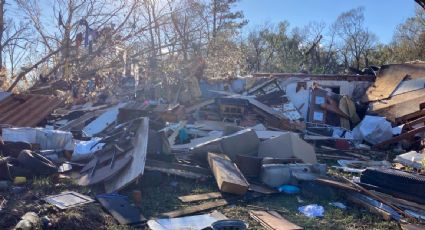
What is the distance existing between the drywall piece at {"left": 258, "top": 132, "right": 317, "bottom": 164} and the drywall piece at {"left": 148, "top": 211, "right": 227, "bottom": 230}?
115 inches

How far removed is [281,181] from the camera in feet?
23.5

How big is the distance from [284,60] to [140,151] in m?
29.8

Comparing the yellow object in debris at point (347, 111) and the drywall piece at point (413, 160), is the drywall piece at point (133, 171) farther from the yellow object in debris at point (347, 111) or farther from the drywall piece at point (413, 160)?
the yellow object in debris at point (347, 111)

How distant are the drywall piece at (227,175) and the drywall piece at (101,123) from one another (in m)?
4.13

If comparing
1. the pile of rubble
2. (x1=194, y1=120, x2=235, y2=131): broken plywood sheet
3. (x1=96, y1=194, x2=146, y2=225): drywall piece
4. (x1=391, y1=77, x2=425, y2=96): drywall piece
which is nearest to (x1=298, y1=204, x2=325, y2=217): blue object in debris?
the pile of rubble

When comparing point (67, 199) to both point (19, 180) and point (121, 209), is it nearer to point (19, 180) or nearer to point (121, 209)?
point (121, 209)

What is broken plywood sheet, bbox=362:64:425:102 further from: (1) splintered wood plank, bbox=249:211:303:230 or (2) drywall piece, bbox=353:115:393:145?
(1) splintered wood plank, bbox=249:211:303:230

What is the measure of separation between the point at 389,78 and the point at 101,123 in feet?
35.9

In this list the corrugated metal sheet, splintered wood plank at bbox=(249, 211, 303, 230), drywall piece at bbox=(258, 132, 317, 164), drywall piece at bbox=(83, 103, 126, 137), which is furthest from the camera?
drywall piece at bbox=(83, 103, 126, 137)

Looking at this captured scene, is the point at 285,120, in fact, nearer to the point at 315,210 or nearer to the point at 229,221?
the point at 315,210

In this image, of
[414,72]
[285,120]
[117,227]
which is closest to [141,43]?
[285,120]


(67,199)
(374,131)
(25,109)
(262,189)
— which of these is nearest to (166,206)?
(67,199)

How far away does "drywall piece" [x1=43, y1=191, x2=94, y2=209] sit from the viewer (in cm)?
549

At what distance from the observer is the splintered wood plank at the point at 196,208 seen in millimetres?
5633
